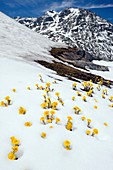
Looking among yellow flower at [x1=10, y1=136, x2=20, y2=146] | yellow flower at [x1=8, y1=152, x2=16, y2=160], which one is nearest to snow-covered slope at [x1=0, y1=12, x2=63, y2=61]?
yellow flower at [x1=10, y1=136, x2=20, y2=146]

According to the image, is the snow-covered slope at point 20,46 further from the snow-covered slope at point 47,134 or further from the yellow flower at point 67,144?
the yellow flower at point 67,144

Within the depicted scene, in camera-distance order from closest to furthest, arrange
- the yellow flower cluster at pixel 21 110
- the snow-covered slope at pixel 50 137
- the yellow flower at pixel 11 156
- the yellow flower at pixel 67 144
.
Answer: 1. the yellow flower at pixel 11 156
2. the snow-covered slope at pixel 50 137
3. the yellow flower at pixel 67 144
4. the yellow flower cluster at pixel 21 110

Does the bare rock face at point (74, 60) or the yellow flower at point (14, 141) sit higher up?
the bare rock face at point (74, 60)

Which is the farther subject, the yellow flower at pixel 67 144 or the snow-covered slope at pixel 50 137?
the yellow flower at pixel 67 144

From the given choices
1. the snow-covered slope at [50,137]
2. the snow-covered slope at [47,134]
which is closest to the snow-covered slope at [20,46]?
the snow-covered slope at [47,134]

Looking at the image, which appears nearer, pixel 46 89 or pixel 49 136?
pixel 49 136

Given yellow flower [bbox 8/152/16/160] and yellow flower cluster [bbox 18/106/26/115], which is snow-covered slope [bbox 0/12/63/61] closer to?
yellow flower cluster [bbox 18/106/26/115]

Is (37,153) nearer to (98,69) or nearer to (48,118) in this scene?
(48,118)

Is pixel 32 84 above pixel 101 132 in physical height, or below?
above

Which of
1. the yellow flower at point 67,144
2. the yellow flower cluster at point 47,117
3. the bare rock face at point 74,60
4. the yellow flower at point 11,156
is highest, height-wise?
the bare rock face at point 74,60

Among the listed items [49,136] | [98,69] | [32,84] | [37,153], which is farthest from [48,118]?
[98,69]

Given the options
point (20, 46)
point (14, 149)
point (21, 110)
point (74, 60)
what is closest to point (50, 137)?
point (14, 149)
